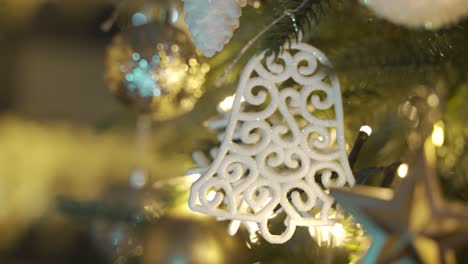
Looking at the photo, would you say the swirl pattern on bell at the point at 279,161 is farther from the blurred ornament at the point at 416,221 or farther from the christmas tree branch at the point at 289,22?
the blurred ornament at the point at 416,221

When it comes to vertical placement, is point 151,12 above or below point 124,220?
above

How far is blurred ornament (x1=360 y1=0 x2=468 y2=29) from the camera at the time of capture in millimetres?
332

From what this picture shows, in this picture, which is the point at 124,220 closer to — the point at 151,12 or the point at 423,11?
the point at 151,12

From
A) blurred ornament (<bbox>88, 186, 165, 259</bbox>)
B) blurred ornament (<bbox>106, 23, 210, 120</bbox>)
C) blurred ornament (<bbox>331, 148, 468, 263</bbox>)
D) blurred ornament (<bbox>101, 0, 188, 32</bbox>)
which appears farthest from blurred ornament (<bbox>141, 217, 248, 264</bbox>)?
blurred ornament (<bbox>331, 148, 468, 263</bbox>)

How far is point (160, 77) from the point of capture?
2.47 ft

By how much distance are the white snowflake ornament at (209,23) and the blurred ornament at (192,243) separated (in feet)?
0.98

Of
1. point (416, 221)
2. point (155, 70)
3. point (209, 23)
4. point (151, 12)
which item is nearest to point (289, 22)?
point (209, 23)

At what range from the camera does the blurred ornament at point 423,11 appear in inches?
13.1

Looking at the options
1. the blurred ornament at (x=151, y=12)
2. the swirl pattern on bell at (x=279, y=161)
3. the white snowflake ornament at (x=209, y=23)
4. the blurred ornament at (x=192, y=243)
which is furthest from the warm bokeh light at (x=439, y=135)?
the blurred ornament at (x=151, y=12)

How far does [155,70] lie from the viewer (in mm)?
745

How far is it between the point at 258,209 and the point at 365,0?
0.57 ft

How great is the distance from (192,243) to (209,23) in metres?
0.37

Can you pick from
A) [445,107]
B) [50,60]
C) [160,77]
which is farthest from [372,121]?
[50,60]

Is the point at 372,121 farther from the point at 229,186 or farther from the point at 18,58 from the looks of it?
the point at 18,58
